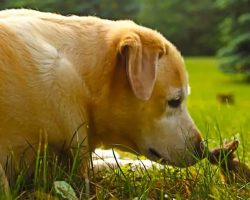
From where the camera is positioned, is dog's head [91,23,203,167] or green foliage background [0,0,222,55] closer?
dog's head [91,23,203,167]

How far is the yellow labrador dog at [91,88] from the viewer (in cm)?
325

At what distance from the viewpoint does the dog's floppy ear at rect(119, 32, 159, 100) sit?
11.0ft

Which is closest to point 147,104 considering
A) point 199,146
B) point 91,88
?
point 91,88

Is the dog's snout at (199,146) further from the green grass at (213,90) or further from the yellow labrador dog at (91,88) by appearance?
the green grass at (213,90)

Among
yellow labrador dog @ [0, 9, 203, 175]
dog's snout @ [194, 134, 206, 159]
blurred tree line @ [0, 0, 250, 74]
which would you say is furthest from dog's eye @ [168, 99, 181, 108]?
blurred tree line @ [0, 0, 250, 74]

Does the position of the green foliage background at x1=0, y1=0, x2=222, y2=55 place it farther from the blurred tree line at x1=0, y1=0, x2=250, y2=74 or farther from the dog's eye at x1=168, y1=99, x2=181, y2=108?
the dog's eye at x1=168, y1=99, x2=181, y2=108

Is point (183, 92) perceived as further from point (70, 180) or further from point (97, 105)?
point (70, 180)

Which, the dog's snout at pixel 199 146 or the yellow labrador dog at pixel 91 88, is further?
the dog's snout at pixel 199 146

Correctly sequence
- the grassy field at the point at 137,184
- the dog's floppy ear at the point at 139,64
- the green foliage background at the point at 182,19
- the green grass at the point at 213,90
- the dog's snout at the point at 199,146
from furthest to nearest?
the green foliage background at the point at 182,19 → the green grass at the point at 213,90 → the dog's snout at the point at 199,146 → the dog's floppy ear at the point at 139,64 → the grassy field at the point at 137,184

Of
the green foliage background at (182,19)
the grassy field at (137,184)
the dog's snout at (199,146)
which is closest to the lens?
the grassy field at (137,184)

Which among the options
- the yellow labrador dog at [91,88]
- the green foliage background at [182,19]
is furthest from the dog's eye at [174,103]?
the green foliage background at [182,19]

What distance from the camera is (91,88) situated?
3428mm

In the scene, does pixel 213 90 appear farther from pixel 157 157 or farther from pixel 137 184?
pixel 137 184

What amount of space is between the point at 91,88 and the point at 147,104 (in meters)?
0.32
